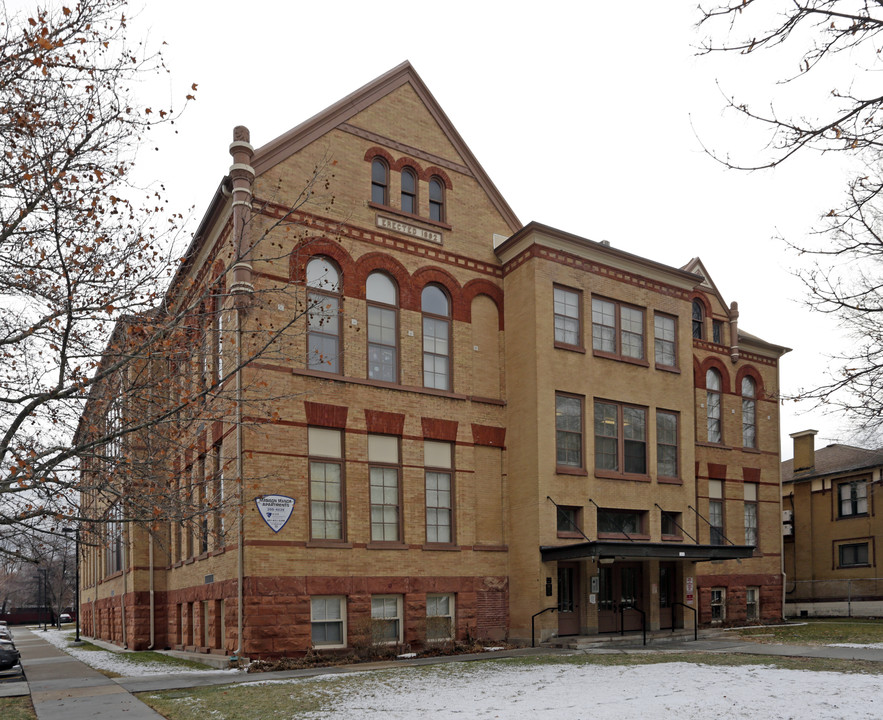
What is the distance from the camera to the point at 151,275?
11.1 m

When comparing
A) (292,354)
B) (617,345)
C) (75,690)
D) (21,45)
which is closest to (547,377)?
(617,345)

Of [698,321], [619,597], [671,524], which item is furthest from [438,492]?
[698,321]

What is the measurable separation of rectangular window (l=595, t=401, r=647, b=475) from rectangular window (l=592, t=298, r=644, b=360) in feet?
5.78

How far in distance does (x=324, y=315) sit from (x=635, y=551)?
1054 cm

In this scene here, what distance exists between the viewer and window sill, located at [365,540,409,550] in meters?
21.6

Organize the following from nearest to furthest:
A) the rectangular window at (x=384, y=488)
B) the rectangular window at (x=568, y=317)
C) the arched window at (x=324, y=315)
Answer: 1. the arched window at (x=324, y=315)
2. the rectangular window at (x=384, y=488)
3. the rectangular window at (x=568, y=317)

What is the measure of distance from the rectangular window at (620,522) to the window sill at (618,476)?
1.01 meters

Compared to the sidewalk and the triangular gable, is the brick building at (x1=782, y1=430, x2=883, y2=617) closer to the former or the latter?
the triangular gable

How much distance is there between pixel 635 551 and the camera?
22.5 meters

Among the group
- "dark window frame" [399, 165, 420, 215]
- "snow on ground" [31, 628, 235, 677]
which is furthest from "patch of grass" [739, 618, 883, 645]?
"dark window frame" [399, 165, 420, 215]

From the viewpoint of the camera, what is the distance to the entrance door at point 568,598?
2373 cm

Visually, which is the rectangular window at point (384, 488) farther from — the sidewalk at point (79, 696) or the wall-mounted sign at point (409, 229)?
the sidewalk at point (79, 696)

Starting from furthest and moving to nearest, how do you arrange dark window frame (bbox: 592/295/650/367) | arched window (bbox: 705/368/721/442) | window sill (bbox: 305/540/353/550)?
arched window (bbox: 705/368/721/442) → dark window frame (bbox: 592/295/650/367) → window sill (bbox: 305/540/353/550)

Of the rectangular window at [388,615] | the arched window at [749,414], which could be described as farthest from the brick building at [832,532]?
the rectangular window at [388,615]
